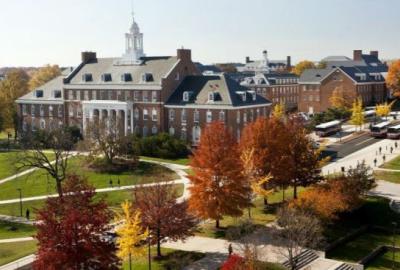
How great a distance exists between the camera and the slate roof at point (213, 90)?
244 feet

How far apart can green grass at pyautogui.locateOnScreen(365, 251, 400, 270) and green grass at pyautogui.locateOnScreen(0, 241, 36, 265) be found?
23213mm

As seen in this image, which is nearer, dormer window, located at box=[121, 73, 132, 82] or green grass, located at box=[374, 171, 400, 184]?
green grass, located at box=[374, 171, 400, 184]

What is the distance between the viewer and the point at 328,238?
43.1m

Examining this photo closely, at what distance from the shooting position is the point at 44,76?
130m

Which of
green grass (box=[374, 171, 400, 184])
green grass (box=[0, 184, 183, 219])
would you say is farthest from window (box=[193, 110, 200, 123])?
→ green grass (box=[374, 171, 400, 184])

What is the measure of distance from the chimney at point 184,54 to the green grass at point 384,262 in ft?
153

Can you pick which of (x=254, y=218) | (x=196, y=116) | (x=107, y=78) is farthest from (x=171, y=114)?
(x=254, y=218)

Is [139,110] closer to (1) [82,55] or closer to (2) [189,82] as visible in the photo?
(2) [189,82]

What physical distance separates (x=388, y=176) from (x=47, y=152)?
43.5 m

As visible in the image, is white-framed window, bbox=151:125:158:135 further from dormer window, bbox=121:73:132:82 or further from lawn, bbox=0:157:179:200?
lawn, bbox=0:157:179:200

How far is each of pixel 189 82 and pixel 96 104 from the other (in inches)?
570

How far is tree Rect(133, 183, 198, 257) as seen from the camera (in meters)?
36.9

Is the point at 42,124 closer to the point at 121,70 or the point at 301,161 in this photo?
the point at 121,70

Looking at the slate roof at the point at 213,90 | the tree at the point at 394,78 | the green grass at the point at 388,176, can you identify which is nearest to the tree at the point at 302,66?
the tree at the point at 394,78
